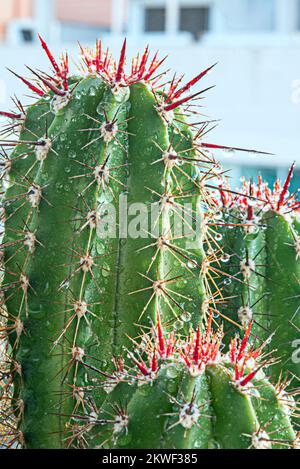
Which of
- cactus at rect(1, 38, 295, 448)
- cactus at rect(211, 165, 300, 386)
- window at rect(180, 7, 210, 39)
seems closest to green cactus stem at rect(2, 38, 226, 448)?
cactus at rect(1, 38, 295, 448)

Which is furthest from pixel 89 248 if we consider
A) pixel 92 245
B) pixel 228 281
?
pixel 228 281

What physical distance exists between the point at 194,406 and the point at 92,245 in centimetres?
31

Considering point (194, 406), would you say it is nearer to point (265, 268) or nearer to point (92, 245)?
point (92, 245)

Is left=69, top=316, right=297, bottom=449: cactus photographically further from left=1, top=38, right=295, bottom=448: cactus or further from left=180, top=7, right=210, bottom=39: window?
left=180, top=7, right=210, bottom=39: window

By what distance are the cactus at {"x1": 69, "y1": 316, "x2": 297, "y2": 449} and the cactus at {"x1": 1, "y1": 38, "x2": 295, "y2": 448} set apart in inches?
5.2

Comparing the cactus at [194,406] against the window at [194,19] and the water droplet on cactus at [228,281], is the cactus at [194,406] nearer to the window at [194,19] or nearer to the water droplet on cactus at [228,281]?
the water droplet on cactus at [228,281]

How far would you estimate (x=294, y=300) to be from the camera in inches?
47.1

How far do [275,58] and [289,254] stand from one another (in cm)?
399

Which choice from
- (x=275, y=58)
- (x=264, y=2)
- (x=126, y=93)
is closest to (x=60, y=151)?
(x=126, y=93)

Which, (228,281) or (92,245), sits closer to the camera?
(92,245)

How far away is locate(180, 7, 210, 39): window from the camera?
42.5 feet

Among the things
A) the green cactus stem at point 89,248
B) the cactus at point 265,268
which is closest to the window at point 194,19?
the cactus at point 265,268

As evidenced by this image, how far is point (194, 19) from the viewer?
42.8 ft

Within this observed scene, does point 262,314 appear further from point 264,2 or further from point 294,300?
point 264,2
